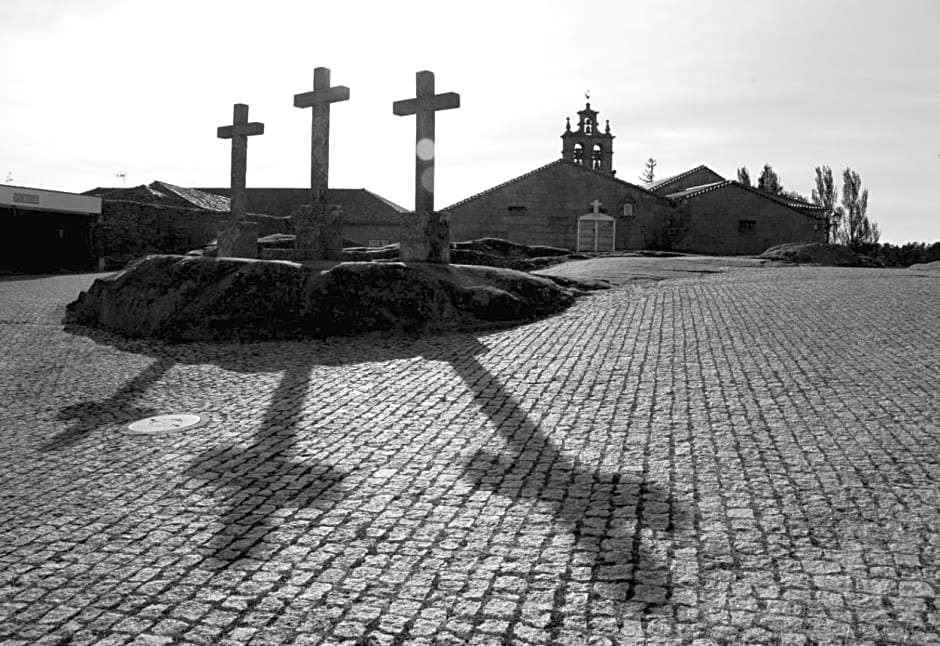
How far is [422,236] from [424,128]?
1545mm

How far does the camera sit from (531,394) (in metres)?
7.00

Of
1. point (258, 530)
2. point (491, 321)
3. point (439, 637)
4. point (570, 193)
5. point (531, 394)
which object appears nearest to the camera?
point (439, 637)

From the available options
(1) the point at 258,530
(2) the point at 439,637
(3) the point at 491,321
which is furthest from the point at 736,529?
(3) the point at 491,321

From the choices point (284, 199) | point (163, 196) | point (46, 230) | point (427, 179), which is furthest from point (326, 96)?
point (284, 199)

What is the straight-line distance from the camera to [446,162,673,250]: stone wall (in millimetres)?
32344

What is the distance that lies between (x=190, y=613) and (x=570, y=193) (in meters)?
30.0

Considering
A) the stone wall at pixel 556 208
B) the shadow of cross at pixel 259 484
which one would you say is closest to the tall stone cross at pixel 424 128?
the shadow of cross at pixel 259 484

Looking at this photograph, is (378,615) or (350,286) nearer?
(378,615)

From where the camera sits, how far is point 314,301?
10.9m

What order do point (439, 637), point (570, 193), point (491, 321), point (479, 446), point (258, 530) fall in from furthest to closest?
point (570, 193), point (491, 321), point (479, 446), point (258, 530), point (439, 637)

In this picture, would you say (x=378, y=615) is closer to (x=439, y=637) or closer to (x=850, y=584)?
(x=439, y=637)

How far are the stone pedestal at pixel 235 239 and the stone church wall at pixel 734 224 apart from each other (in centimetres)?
2188

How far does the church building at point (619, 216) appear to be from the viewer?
32375mm

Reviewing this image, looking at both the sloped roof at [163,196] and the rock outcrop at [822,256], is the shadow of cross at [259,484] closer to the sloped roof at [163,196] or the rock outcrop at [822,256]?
the rock outcrop at [822,256]
